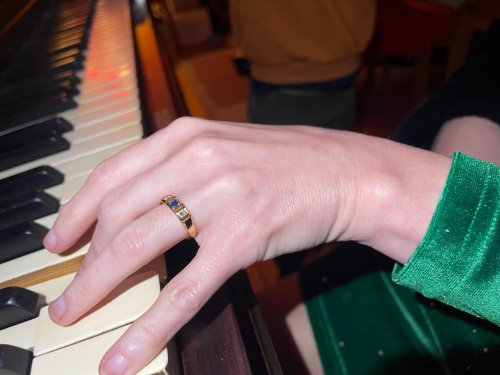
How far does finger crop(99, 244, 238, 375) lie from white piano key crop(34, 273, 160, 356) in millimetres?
40

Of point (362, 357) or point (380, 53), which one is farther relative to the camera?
point (380, 53)

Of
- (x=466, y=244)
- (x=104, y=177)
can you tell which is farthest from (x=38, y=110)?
(x=466, y=244)

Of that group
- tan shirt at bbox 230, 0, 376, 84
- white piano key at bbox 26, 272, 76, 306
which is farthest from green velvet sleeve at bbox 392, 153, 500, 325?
tan shirt at bbox 230, 0, 376, 84

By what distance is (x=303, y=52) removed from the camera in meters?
1.46

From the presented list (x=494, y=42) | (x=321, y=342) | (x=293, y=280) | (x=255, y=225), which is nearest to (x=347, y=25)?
(x=494, y=42)

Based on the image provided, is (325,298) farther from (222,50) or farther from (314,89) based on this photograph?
(222,50)

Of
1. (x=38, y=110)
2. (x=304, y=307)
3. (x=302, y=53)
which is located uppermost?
(x=38, y=110)

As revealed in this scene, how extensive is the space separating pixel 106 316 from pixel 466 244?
1.33 ft

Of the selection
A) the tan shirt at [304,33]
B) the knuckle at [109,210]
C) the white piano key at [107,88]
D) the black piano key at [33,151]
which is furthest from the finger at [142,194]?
the tan shirt at [304,33]

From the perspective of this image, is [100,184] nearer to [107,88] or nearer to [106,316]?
[106,316]

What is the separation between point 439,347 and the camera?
2.38ft

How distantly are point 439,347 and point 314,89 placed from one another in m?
1.13

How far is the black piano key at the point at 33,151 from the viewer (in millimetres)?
726

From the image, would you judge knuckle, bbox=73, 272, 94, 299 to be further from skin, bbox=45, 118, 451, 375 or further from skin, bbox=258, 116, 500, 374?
skin, bbox=258, 116, 500, 374
